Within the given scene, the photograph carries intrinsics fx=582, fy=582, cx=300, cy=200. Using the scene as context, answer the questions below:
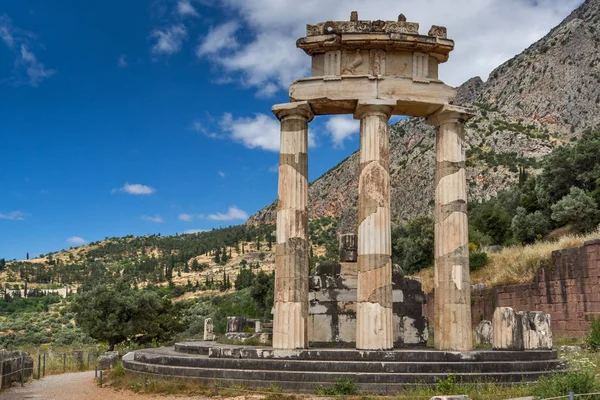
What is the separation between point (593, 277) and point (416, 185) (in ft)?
221

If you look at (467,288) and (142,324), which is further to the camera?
(142,324)

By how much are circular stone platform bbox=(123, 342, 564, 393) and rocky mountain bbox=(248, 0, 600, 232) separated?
67074mm

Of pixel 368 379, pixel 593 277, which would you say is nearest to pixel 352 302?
pixel 368 379

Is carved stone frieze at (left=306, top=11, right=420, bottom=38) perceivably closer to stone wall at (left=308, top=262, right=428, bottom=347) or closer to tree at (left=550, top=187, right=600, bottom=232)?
stone wall at (left=308, top=262, right=428, bottom=347)

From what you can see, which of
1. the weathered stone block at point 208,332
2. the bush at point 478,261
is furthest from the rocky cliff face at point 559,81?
the weathered stone block at point 208,332

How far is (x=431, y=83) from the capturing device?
18781mm

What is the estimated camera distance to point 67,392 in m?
19.0

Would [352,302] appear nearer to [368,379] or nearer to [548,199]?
[368,379]

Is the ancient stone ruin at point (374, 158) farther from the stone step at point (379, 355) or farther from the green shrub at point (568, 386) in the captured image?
the green shrub at point (568, 386)

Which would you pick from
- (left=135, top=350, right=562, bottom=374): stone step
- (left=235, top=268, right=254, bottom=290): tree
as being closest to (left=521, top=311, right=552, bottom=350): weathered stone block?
(left=135, top=350, right=562, bottom=374): stone step

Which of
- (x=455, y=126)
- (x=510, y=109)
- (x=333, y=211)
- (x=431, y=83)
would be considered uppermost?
(x=510, y=109)

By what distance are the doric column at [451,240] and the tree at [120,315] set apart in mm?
25234

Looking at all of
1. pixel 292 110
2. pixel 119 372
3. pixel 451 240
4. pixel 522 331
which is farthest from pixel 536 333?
pixel 119 372

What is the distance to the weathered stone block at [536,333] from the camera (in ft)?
59.6
